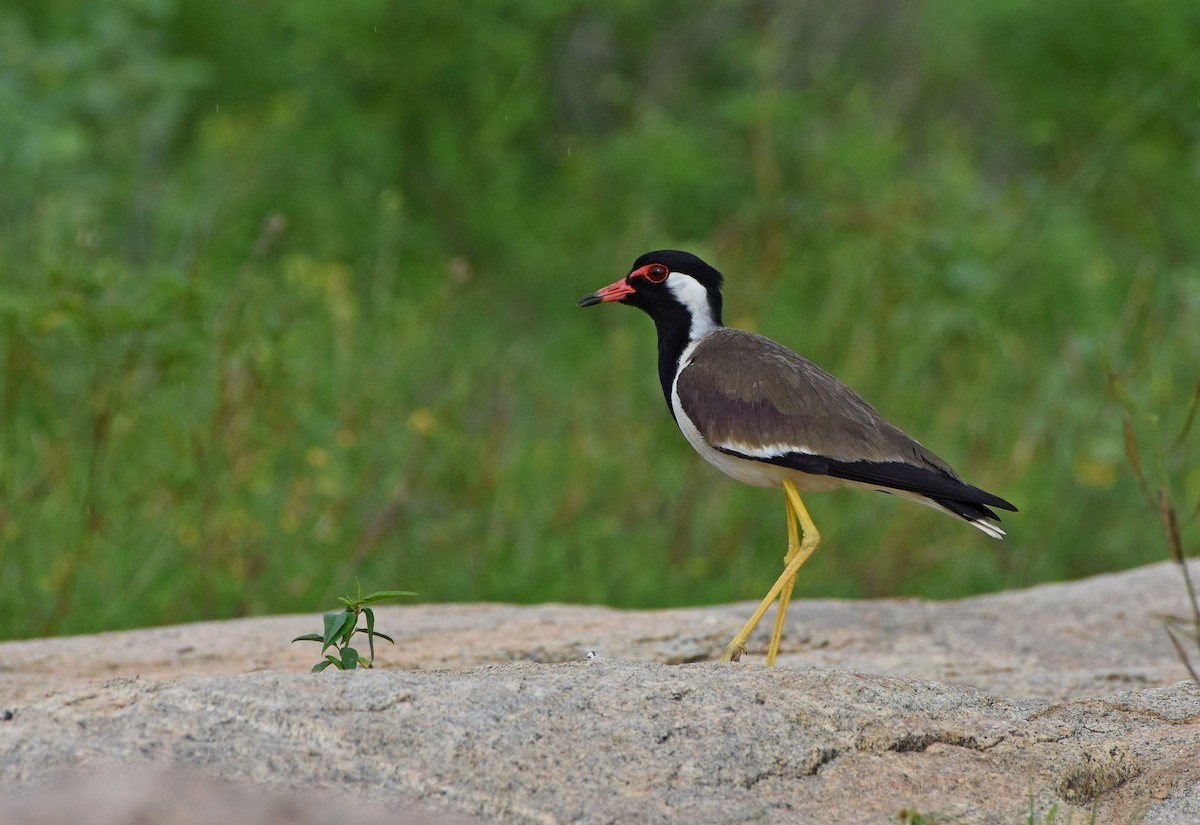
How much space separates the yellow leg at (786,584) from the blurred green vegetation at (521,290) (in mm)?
1971

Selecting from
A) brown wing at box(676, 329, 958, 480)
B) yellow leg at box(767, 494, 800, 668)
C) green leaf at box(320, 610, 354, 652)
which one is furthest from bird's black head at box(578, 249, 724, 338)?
green leaf at box(320, 610, 354, 652)

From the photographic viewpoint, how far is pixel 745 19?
13.0m

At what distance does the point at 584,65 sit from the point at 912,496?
892cm

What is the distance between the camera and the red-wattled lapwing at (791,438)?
460 centimetres

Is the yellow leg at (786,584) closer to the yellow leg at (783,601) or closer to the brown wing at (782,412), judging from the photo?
the yellow leg at (783,601)

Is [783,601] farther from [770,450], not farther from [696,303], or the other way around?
[696,303]

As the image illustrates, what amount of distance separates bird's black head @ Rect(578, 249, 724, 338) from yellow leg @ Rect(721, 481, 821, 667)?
0.76m

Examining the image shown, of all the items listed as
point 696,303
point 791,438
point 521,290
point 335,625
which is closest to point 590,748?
point 335,625

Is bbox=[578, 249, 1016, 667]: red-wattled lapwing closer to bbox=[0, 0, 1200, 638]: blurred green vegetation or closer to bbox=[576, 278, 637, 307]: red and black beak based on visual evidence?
bbox=[576, 278, 637, 307]: red and black beak

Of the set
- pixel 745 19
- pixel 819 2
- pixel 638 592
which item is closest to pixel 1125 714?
pixel 638 592

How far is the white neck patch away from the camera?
5434 mm

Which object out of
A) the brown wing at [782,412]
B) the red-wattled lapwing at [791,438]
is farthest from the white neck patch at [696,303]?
the brown wing at [782,412]

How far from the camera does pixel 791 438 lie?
4730mm

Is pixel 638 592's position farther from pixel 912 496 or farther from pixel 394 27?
pixel 394 27
